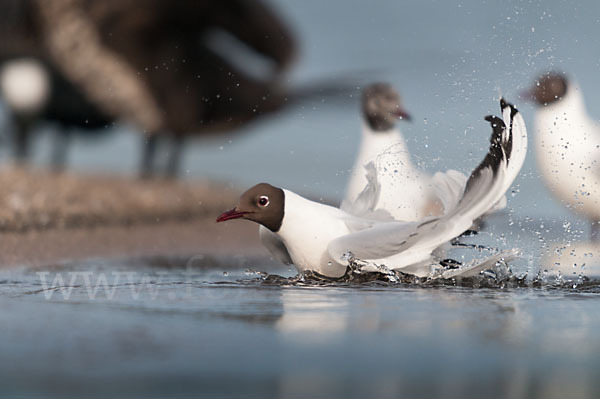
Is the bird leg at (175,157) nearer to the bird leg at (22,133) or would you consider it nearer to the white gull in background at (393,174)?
the bird leg at (22,133)

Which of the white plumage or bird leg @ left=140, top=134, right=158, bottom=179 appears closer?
the white plumage

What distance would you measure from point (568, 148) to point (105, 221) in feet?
9.40

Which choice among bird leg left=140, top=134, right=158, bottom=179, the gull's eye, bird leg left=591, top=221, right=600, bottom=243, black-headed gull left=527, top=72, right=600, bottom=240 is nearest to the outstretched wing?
the gull's eye

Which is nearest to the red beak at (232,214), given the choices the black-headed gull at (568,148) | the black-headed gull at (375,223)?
the black-headed gull at (375,223)

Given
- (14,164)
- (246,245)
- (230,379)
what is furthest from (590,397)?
(14,164)

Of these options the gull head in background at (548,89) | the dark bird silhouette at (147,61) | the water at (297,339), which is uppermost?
the dark bird silhouette at (147,61)

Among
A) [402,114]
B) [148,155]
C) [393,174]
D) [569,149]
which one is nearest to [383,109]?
[402,114]

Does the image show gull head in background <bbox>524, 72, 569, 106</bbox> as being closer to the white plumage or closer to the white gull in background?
the white gull in background

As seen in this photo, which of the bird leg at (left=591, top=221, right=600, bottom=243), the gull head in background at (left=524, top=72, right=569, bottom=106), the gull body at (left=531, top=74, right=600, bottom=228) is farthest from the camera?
the gull head in background at (left=524, top=72, right=569, bottom=106)

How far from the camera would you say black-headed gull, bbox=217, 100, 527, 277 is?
3203 millimetres

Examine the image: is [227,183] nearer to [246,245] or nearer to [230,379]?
[246,245]

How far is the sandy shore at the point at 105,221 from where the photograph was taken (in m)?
4.82

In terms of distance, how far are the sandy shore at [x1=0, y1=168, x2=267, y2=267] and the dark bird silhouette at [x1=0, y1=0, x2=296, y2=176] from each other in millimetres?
848

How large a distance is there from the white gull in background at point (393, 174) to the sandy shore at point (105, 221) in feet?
3.68
